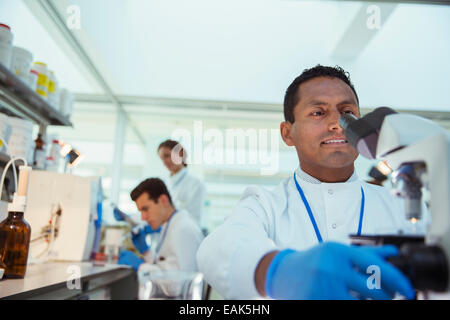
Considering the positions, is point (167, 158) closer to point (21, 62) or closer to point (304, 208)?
point (21, 62)

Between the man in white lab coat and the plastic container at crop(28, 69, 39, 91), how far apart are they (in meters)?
1.58

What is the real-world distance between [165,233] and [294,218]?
1733 mm

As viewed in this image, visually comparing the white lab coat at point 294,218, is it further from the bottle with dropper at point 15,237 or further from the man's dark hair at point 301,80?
the bottle with dropper at point 15,237

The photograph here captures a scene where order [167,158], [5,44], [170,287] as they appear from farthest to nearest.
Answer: [167,158]
[5,44]
[170,287]

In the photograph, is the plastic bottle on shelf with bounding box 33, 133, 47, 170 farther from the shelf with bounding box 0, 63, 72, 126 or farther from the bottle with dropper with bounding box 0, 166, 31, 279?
the bottle with dropper with bounding box 0, 166, 31, 279

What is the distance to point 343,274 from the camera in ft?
1.44

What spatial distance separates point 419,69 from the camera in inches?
162

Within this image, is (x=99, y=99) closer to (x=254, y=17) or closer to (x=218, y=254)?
(x=254, y=17)

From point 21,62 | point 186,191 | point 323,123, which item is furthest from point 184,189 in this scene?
point 323,123

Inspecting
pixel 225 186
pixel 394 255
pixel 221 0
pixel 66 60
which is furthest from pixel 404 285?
pixel 225 186

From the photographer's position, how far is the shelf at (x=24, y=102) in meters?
1.94

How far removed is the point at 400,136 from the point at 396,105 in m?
4.20

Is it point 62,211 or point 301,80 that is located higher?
point 301,80

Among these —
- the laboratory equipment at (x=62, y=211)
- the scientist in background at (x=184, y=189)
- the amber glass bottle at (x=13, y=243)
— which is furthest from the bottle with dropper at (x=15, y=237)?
the scientist in background at (x=184, y=189)
